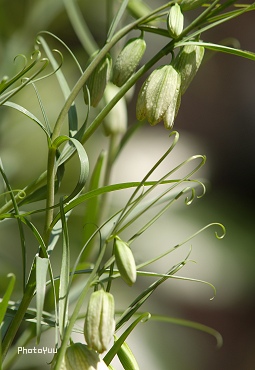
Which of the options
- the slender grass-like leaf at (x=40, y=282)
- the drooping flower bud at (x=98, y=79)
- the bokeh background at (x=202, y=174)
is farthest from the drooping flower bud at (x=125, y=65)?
the bokeh background at (x=202, y=174)

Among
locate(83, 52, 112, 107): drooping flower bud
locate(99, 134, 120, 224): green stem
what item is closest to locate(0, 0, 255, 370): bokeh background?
locate(99, 134, 120, 224): green stem

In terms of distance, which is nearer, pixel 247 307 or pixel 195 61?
pixel 195 61

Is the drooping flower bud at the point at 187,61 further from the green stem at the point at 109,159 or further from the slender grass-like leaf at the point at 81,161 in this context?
the green stem at the point at 109,159

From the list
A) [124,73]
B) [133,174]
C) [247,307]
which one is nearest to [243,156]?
[247,307]

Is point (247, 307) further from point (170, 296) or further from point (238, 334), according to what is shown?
point (170, 296)

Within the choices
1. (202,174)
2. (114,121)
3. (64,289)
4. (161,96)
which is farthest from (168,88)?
(202,174)

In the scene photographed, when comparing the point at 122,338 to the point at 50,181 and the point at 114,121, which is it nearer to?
the point at 50,181
